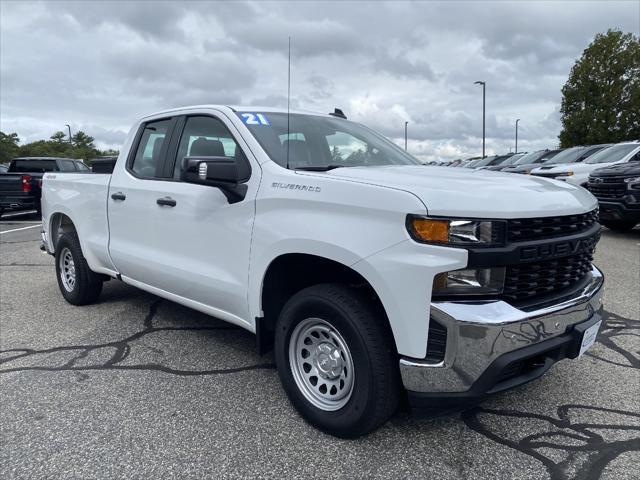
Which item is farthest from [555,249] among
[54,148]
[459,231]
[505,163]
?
[54,148]

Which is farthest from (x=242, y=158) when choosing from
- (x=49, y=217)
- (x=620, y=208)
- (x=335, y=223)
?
(x=620, y=208)

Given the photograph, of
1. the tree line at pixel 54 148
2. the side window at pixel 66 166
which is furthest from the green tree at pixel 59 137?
the side window at pixel 66 166

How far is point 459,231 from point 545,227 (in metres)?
0.52

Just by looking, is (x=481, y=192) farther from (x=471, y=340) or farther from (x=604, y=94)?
(x=604, y=94)

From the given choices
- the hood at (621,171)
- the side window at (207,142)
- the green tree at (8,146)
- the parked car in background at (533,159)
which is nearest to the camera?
the side window at (207,142)

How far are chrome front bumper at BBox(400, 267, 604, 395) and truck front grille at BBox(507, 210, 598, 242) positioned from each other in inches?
13.3

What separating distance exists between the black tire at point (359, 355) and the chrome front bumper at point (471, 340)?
0.13 meters

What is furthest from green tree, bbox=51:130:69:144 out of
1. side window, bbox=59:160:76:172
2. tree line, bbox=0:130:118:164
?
side window, bbox=59:160:76:172

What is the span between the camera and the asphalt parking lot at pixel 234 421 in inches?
102

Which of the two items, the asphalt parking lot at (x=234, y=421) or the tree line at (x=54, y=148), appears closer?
the asphalt parking lot at (x=234, y=421)

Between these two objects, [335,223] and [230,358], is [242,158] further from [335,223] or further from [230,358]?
[230,358]

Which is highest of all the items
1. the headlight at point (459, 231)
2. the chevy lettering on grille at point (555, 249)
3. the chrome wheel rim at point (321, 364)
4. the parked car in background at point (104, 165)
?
the parked car in background at point (104, 165)

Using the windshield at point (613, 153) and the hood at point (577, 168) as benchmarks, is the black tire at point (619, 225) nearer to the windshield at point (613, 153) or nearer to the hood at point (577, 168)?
the hood at point (577, 168)

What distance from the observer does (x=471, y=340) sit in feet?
7.60
